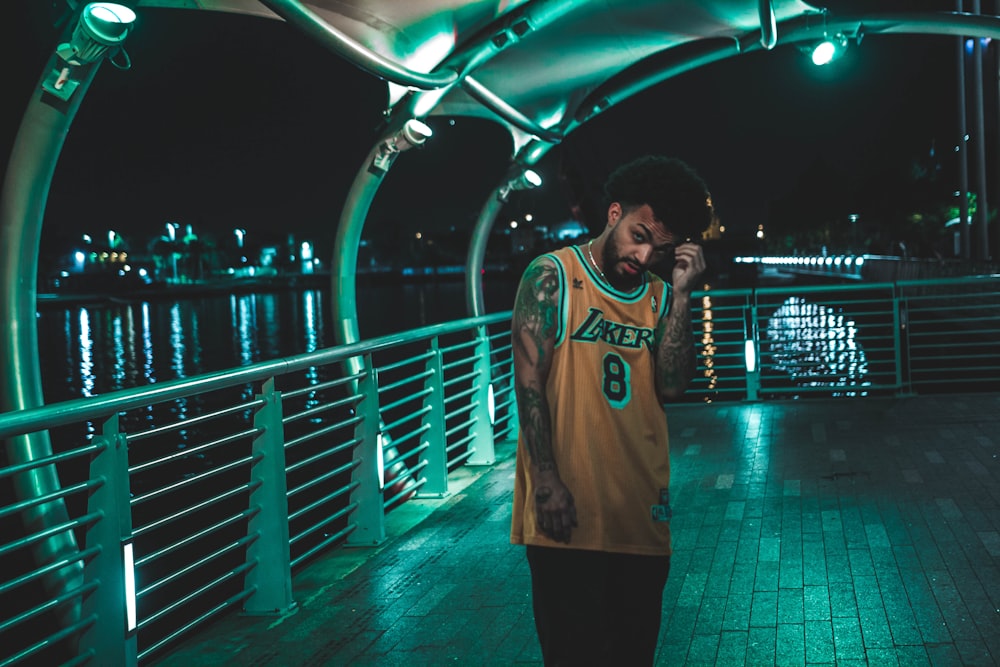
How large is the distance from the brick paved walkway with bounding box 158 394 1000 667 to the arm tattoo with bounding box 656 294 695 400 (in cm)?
170

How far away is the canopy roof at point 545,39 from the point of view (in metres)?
7.90

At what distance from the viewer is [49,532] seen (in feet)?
12.5

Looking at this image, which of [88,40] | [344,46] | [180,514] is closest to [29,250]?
[88,40]

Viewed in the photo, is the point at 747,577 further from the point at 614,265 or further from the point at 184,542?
the point at 614,265

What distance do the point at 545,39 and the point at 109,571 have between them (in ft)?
24.3

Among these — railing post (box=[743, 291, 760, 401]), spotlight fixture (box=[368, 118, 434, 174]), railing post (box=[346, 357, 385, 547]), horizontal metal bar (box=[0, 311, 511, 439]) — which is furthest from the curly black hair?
railing post (box=[743, 291, 760, 401])

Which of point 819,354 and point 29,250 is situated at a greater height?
point 29,250

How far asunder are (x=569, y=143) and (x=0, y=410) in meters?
19.5

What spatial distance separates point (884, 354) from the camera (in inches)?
878

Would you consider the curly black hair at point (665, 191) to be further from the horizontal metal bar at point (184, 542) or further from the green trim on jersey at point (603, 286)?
the horizontal metal bar at point (184, 542)

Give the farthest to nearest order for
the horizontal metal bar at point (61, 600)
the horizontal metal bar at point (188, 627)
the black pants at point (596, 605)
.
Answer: the horizontal metal bar at point (188, 627) < the horizontal metal bar at point (61, 600) < the black pants at point (596, 605)

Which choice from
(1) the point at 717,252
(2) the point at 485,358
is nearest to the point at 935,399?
(2) the point at 485,358

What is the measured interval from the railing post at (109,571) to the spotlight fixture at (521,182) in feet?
25.5

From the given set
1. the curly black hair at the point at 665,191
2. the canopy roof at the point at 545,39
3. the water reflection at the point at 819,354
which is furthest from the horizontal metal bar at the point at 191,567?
the water reflection at the point at 819,354
